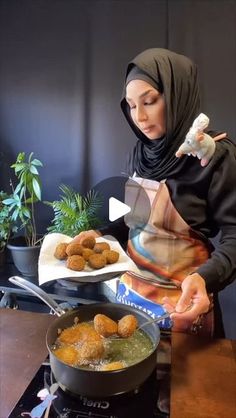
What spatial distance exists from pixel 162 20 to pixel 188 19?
12cm

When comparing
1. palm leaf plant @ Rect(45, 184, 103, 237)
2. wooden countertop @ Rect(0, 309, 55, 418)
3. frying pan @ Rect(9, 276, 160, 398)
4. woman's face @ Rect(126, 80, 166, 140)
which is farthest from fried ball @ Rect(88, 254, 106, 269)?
palm leaf plant @ Rect(45, 184, 103, 237)

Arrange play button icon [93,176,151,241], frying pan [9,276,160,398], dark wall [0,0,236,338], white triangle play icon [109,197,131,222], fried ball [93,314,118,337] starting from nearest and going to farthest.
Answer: frying pan [9,276,160,398] < fried ball [93,314,118,337] < play button icon [93,176,151,241] < white triangle play icon [109,197,131,222] < dark wall [0,0,236,338]

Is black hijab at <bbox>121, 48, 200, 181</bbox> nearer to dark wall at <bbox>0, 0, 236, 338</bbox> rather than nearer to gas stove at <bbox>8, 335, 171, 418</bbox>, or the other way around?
gas stove at <bbox>8, 335, 171, 418</bbox>

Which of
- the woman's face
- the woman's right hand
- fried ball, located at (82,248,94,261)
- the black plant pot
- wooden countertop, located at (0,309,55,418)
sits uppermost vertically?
the woman's face

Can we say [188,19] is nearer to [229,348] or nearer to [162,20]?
[162,20]

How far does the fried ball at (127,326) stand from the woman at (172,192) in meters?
0.23

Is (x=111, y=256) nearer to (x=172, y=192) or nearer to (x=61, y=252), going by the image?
(x=61, y=252)

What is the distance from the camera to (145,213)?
111cm

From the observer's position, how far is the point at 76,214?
174 cm

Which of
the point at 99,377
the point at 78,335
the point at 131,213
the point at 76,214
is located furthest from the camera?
the point at 76,214

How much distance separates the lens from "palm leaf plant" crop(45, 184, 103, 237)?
1.70 metres

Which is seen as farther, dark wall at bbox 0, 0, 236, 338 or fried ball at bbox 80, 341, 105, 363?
dark wall at bbox 0, 0, 236, 338

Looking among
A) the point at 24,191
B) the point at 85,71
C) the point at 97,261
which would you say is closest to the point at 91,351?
the point at 97,261

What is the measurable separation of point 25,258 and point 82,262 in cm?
95
